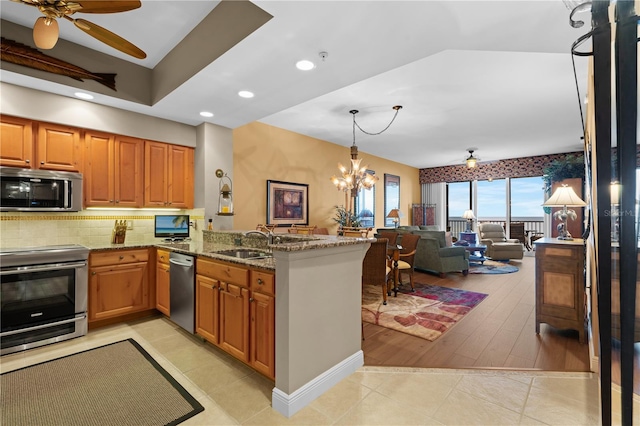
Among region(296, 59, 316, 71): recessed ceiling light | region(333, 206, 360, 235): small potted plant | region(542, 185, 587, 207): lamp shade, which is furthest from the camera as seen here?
region(333, 206, 360, 235): small potted plant

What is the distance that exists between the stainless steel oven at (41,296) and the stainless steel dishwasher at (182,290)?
0.85m

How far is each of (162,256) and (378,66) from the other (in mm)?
3134

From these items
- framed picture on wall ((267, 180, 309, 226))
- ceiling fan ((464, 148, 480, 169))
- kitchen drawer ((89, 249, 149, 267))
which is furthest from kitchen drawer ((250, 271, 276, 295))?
ceiling fan ((464, 148, 480, 169))

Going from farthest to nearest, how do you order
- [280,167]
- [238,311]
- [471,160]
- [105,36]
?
[471,160], [280,167], [238,311], [105,36]

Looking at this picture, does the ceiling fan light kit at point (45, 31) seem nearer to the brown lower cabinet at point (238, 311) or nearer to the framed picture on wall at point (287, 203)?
the brown lower cabinet at point (238, 311)

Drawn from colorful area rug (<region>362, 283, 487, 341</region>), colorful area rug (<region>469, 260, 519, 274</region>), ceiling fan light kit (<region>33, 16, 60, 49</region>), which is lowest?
colorful area rug (<region>362, 283, 487, 341</region>)

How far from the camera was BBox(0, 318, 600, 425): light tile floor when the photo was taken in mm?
1904

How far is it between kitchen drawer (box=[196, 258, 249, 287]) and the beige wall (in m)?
2.07

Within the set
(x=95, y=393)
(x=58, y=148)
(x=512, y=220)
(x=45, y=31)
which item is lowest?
(x=95, y=393)

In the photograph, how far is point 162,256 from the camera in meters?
3.57

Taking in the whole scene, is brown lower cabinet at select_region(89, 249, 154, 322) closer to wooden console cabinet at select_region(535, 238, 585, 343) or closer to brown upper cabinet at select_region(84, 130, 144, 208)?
brown upper cabinet at select_region(84, 130, 144, 208)

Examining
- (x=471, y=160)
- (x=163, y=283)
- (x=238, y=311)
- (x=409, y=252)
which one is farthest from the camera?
(x=471, y=160)

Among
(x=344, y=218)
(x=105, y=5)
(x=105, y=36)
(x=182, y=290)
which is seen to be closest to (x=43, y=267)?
(x=182, y=290)

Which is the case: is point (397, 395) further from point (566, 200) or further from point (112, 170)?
point (112, 170)
